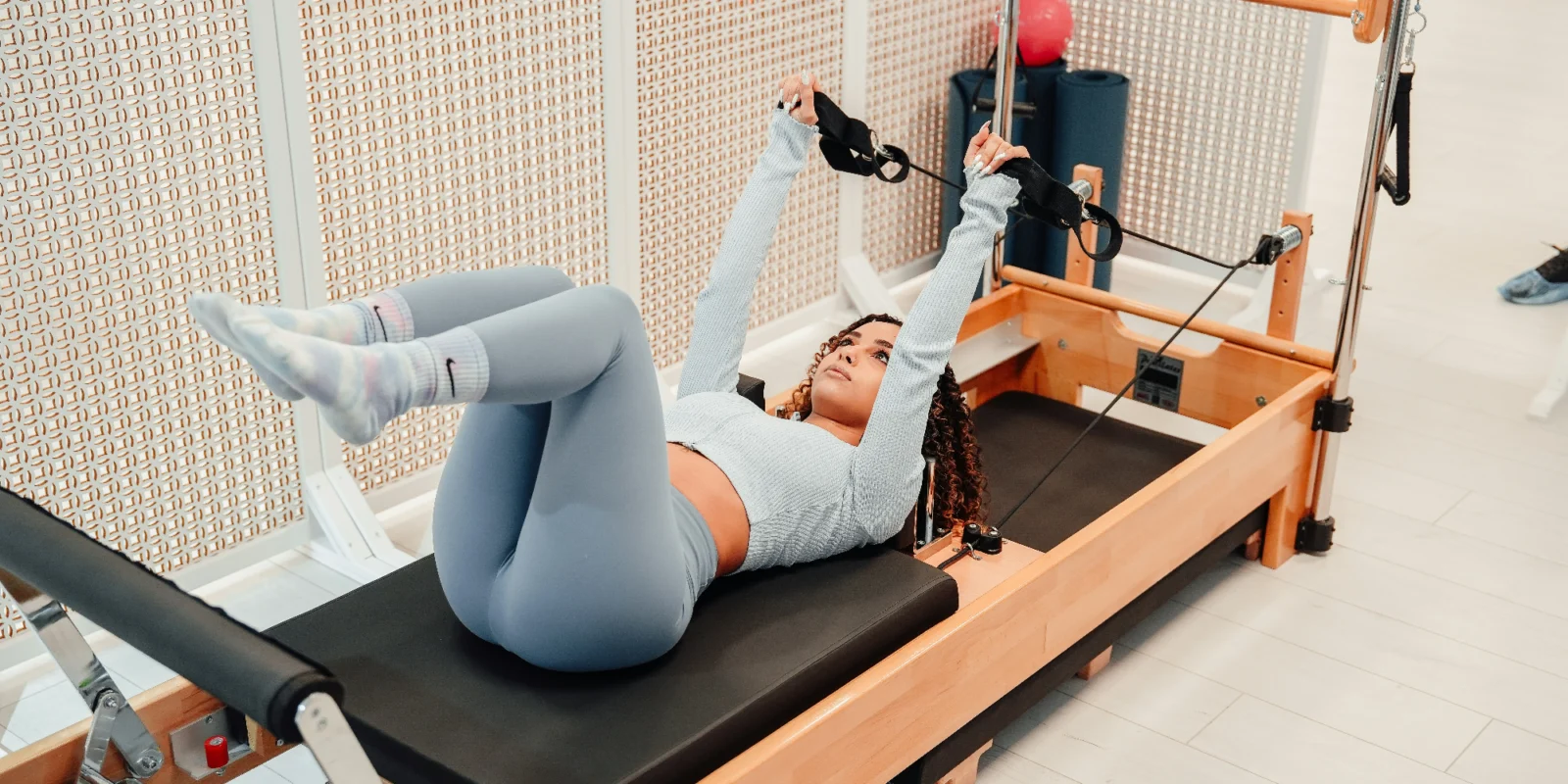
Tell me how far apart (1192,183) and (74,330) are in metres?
3.20

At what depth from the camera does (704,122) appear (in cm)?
393

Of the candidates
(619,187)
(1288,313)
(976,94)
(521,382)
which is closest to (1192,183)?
(976,94)

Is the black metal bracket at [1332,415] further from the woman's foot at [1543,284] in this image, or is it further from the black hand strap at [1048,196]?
the woman's foot at [1543,284]

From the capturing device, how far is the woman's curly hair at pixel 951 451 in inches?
104

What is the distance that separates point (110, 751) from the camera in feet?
6.59

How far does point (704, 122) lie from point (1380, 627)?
196 cm

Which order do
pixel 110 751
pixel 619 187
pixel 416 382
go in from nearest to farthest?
1. pixel 416 382
2. pixel 110 751
3. pixel 619 187

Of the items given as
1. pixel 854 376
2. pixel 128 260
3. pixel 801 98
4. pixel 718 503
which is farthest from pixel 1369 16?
pixel 128 260

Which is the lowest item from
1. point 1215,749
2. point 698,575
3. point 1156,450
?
point 1215,749

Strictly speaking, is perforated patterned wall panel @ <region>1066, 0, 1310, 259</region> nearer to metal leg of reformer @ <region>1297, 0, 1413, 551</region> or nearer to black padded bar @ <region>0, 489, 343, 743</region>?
metal leg of reformer @ <region>1297, 0, 1413, 551</region>

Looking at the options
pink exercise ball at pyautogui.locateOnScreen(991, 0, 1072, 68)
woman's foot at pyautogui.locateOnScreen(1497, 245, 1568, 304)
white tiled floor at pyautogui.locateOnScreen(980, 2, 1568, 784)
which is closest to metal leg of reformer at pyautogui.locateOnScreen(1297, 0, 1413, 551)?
white tiled floor at pyautogui.locateOnScreen(980, 2, 1568, 784)

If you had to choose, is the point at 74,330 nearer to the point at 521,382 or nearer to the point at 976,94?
the point at 521,382

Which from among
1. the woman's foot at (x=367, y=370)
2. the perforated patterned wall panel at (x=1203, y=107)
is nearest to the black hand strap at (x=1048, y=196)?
the woman's foot at (x=367, y=370)

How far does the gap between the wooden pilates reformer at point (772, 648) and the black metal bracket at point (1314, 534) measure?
0.03m
